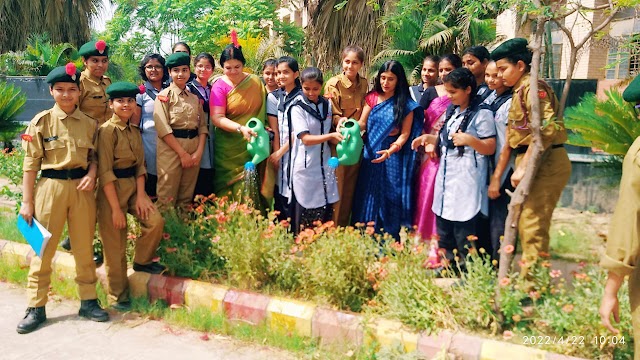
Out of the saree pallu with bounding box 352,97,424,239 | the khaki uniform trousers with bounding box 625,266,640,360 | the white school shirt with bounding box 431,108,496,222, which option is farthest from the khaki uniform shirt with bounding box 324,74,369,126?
the khaki uniform trousers with bounding box 625,266,640,360

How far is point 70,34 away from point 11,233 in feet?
52.6

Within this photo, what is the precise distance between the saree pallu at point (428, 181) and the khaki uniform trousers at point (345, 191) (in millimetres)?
575

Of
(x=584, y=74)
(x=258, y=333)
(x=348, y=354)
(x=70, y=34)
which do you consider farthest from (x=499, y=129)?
(x=70, y=34)

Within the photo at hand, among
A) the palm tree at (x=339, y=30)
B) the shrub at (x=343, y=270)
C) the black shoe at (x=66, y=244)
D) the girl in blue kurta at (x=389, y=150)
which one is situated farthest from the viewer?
the palm tree at (x=339, y=30)

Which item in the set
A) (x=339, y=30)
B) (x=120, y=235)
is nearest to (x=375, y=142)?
(x=120, y=235)

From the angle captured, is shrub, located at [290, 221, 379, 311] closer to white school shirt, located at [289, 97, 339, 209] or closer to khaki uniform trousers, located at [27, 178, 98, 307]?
white school shirt, located at [289, 97, 339, 209]

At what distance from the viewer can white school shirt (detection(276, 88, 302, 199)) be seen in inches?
175

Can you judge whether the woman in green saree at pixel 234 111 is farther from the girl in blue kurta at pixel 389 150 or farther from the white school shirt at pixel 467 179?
the white school shirt at pixel 467 179

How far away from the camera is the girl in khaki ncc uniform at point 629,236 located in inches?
80.3

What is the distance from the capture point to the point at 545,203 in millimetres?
3572

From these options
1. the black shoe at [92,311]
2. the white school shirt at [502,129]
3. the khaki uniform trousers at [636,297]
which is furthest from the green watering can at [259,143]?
the khaki uniform trousers at [636,297]

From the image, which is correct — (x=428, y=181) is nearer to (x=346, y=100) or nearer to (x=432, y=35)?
(x=346, y=100)

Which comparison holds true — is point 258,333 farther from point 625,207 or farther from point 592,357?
point 625,207

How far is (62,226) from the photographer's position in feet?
12.2
